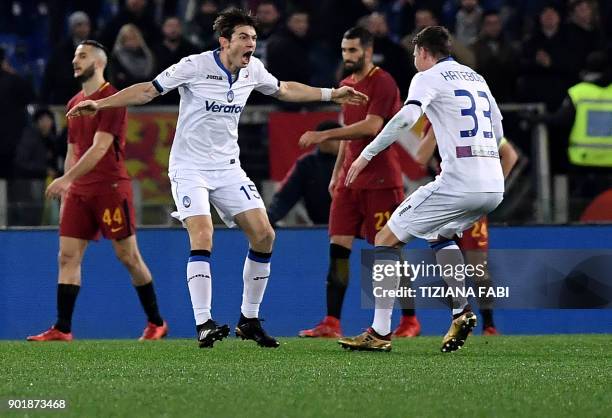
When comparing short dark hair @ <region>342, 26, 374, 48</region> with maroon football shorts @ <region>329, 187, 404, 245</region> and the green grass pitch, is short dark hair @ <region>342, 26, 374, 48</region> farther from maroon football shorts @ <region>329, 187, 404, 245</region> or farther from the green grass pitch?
the green grass pitch

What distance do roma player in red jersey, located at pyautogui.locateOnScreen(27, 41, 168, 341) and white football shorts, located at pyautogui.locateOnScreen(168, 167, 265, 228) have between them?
154 centimetres

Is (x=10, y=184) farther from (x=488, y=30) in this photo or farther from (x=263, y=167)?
(x=488, y=30)

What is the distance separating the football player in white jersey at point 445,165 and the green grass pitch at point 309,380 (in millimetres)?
335

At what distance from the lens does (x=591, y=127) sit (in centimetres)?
1316

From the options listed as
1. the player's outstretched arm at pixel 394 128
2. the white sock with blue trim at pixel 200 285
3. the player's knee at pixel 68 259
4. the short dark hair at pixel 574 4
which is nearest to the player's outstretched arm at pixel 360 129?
the player's outstretched arm at pixel 394 128

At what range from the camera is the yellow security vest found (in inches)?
516

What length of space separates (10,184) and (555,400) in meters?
6.77

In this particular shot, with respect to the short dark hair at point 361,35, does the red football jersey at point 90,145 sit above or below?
below

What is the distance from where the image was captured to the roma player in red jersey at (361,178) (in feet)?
34.8

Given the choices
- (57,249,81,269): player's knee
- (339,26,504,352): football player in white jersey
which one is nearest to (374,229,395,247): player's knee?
(339,26,504,352): football player in white jersey

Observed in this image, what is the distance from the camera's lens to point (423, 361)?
8375 millimetres

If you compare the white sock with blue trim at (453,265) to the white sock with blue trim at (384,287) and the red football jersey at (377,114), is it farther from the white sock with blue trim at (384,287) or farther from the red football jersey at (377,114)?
the red football jersey at (377,114)

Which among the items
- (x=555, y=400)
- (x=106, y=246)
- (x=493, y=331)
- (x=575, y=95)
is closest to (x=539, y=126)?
(x=575, y=95)

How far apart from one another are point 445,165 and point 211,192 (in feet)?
5.11
